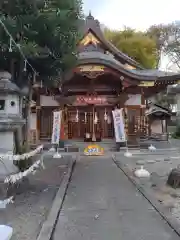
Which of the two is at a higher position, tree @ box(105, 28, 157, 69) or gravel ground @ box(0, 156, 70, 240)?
tree @ box(105, 28, 157, 69)

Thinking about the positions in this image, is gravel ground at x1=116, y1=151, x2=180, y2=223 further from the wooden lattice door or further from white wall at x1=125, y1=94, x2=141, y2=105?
the wooden lattice door

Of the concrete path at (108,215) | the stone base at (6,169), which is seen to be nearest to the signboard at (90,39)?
the concrete path at (108,215)

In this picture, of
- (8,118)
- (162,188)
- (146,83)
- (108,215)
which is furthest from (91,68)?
(108,215)

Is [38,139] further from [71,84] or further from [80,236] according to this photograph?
[80,236]

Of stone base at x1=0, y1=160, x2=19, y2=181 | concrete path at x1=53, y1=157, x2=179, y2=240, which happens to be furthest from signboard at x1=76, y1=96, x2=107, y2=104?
stone base at x1=0, y1=160, x2=19, y2=181

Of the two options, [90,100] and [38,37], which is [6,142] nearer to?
[38,37]

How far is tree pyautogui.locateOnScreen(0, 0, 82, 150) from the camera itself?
25.0 ft

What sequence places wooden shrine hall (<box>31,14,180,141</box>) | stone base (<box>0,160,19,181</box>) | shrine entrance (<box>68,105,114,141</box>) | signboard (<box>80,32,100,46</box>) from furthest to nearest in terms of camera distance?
1. signboard (<box>80,32,100,46</box>)
2. shrine entrance (<box>68,105,114,141</box>)
3. wooden shrine hall (<box>31,14,180,141</box>)
4. stone base (<box>0,160,19,181</box>)

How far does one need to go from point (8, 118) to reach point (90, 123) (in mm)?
14806

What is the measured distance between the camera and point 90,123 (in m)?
22.0

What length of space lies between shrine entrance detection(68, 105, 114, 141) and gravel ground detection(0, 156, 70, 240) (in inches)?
466

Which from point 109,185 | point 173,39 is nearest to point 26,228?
point 109,185

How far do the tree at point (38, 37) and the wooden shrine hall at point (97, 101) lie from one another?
10.6 meters

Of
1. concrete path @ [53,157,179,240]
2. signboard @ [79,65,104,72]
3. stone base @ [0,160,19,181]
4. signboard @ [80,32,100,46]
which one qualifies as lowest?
concrete path @ [53,157,179,240]
